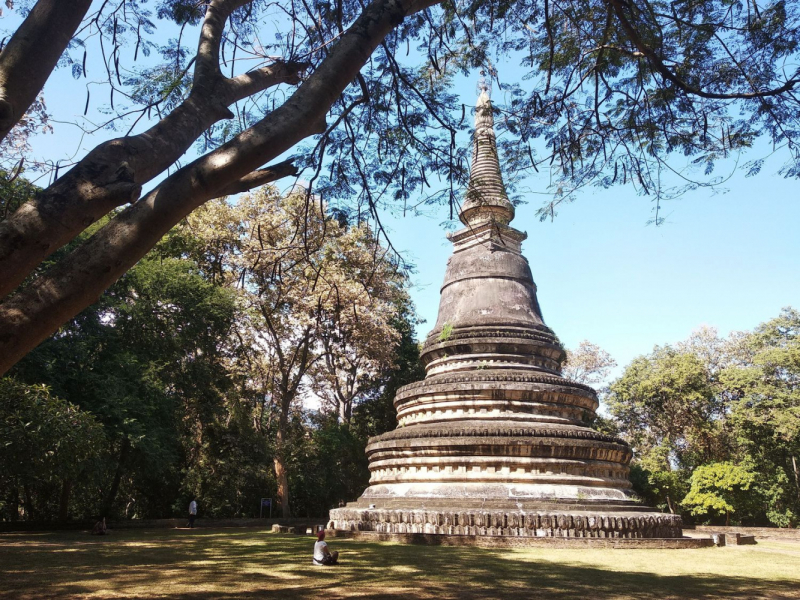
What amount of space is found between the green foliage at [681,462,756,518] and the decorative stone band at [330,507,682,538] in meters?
14.0

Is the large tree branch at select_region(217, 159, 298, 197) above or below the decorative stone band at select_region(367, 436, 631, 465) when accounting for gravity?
above

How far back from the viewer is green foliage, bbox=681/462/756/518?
24141 millimetres

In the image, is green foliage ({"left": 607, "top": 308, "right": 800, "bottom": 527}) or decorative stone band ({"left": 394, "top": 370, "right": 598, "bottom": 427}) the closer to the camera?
decorative stone band ({"left": 394, "top": 370, "right": 598, "bottom": 427})

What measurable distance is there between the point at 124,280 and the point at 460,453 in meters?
12.2

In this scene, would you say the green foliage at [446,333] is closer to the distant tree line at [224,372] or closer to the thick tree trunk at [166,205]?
the distant tree line at [224,372]

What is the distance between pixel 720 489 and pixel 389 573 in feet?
71.8

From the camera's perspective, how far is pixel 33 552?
1012cm

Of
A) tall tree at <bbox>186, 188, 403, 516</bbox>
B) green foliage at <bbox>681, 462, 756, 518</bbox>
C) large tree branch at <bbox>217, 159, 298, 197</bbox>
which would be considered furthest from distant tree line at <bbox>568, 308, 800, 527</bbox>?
large tree branch at <bbox>217, 159, 298, 197</bbox>

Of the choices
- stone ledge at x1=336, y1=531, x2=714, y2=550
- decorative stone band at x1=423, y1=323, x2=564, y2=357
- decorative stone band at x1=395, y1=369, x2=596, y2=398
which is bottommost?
stone ledge at x1=336, y1=531, x2=714, y2=550

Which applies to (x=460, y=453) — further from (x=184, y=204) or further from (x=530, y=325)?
(x=184, y=204)

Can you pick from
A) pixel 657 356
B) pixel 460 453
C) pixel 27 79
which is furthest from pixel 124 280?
pixel 657 356

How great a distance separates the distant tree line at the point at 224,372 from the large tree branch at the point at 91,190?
11.6 meters

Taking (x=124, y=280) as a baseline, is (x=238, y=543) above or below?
below

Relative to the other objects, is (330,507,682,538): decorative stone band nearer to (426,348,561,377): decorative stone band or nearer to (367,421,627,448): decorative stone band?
(367,421,627,448): decorative stone band
